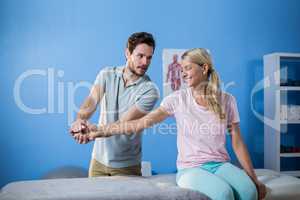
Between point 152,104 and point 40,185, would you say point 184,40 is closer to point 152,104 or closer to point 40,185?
point 152,104

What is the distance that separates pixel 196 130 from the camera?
184 cm

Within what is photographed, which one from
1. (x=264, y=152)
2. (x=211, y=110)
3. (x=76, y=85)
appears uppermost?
(x=76, y=85)

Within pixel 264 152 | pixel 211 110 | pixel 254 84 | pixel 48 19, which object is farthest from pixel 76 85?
pixel 264 152

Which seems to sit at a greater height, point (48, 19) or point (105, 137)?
point (48, 19)

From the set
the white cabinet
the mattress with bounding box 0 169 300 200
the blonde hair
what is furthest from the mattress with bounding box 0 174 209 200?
the white cabinet

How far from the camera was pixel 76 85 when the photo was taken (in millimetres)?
2512

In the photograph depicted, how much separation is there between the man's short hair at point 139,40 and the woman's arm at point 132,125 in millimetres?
546

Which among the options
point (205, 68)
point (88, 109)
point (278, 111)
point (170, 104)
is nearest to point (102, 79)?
point (88, 109)

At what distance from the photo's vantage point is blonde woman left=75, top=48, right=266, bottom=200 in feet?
5.48

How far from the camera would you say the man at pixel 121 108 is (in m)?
2.07

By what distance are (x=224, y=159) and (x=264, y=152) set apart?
4.10 feet

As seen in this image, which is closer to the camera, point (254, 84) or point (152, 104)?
point (152, 104)

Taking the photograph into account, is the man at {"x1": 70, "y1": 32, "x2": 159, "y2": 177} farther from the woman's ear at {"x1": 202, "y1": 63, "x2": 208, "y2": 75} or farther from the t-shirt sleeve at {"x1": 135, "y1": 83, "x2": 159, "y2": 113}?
the woman's ear at {"x1": 202, "y1": 63, "x2": 208, "y2": 75}

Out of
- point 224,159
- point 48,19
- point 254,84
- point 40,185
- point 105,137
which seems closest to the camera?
point 40,185
